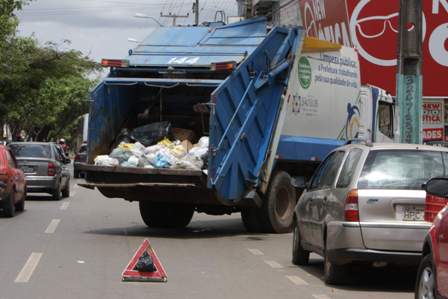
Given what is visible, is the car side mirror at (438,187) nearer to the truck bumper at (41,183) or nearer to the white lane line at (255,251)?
the white lane line at (255,251)

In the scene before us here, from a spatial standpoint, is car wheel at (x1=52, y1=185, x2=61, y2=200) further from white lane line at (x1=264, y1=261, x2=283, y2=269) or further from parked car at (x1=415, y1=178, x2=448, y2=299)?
A: parked car at (x1=415, y1=178, x2=448, y2=299)

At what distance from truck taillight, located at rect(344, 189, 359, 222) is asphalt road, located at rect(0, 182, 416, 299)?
85 cm

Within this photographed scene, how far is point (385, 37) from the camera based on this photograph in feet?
96.4

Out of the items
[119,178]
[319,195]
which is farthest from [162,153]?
[319,195]

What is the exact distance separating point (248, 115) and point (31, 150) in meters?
12.1

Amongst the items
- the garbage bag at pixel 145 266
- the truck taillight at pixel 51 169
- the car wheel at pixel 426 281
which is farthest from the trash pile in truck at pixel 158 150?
the truck taillight at pixel 51 169

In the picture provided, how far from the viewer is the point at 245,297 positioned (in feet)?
30.3

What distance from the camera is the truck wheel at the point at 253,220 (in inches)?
618

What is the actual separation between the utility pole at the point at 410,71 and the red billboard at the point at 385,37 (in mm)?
11719

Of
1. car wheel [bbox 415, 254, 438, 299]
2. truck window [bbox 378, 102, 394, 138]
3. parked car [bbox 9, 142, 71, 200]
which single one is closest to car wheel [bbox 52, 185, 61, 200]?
parked car [bbox 9, 142, 71, 200]

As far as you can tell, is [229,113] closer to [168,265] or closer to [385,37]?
[168,265]

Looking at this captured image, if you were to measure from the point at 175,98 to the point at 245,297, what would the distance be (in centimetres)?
760

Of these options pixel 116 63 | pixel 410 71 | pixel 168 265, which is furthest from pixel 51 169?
pixel 168 265

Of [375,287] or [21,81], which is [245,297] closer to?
[375,287]
